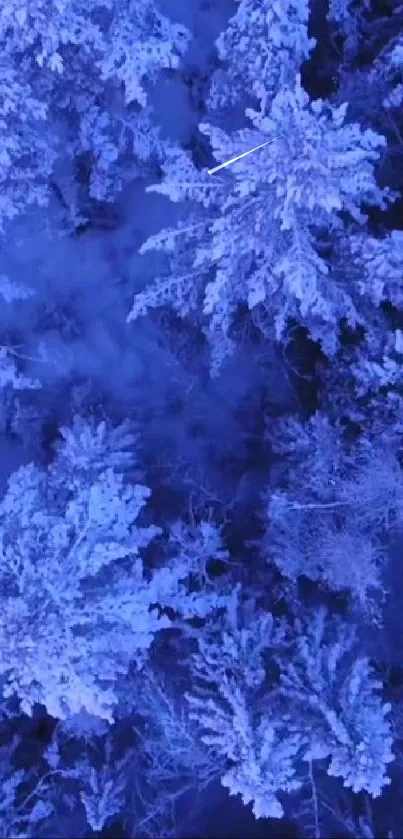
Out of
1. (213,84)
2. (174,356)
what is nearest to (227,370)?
(174,356)

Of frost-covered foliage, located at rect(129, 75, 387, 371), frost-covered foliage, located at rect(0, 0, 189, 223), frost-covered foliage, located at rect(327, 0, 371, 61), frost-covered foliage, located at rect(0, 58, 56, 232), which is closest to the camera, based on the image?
frost-covered foliage, located at rect(129, 75, 387, 371)

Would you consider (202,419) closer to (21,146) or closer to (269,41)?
(21,146)

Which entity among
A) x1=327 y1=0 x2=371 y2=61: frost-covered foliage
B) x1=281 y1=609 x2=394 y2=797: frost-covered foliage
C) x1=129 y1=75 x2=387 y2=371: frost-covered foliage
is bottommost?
x1=281 y1=609 x2=394 y2=797: frost-covered foliage

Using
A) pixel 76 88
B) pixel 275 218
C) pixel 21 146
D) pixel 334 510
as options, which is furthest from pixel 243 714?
pixel 76 88

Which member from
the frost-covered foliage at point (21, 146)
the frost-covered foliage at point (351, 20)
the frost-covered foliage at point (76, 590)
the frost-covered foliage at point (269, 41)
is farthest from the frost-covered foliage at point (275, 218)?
the frost-covered foliage at point (76, 590)

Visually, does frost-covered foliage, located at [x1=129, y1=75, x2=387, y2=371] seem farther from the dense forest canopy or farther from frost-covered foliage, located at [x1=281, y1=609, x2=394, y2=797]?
frost-covered foliage, located at [x1=281, y1=609, x2=394, y2=797]

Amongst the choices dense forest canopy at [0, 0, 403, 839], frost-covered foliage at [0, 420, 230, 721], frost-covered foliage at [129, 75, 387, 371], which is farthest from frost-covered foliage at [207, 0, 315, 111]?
frost-covered foliage at [0, 420, 230, 721]

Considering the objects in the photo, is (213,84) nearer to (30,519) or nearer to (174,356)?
(174,356)
